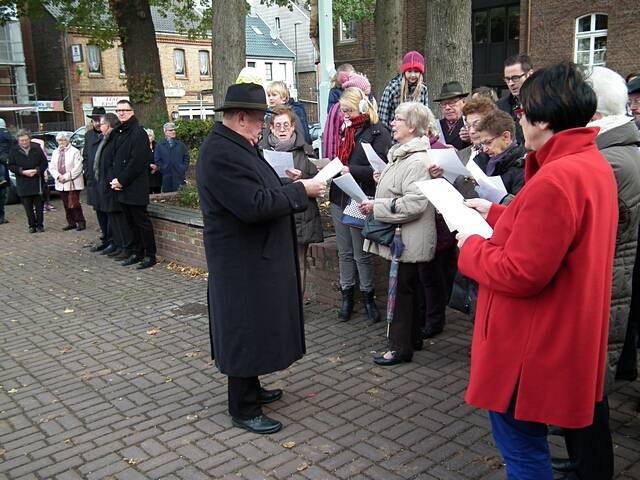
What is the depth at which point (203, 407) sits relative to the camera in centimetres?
432

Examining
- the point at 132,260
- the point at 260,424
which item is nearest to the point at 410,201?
the point at 260,424

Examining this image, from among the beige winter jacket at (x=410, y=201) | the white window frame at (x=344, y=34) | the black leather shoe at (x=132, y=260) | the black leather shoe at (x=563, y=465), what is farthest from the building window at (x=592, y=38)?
the black leather shoe at (x=563, y=465)

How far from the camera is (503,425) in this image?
2.46 meters

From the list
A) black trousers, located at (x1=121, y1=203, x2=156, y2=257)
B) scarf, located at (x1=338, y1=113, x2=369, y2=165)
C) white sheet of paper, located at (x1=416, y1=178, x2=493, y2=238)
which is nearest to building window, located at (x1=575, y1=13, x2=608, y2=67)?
black trousers, located at (x1=121, y1=203, x2=156, y2=257)

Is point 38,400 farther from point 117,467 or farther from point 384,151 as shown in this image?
point 384,151

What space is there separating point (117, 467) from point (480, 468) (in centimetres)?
205

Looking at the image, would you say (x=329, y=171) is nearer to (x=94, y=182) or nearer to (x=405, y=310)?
(x=405, y=310)

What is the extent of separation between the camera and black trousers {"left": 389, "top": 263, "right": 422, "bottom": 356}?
4.68 metres

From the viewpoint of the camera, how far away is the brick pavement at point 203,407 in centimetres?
354

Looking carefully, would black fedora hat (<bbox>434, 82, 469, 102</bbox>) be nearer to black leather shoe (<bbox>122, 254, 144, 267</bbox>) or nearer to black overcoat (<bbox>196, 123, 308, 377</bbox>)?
black overcoat (<bbox>196, 123, 308, 377</bbox>)

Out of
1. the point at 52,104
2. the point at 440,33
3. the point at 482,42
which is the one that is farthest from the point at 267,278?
the point at 52,104

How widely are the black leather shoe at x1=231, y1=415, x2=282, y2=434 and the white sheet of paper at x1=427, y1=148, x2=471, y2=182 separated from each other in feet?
6.54

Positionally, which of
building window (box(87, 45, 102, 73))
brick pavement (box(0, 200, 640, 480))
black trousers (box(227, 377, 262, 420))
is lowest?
brick pavement (box(0, 200, 640, 480))

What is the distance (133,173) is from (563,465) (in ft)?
22.4
